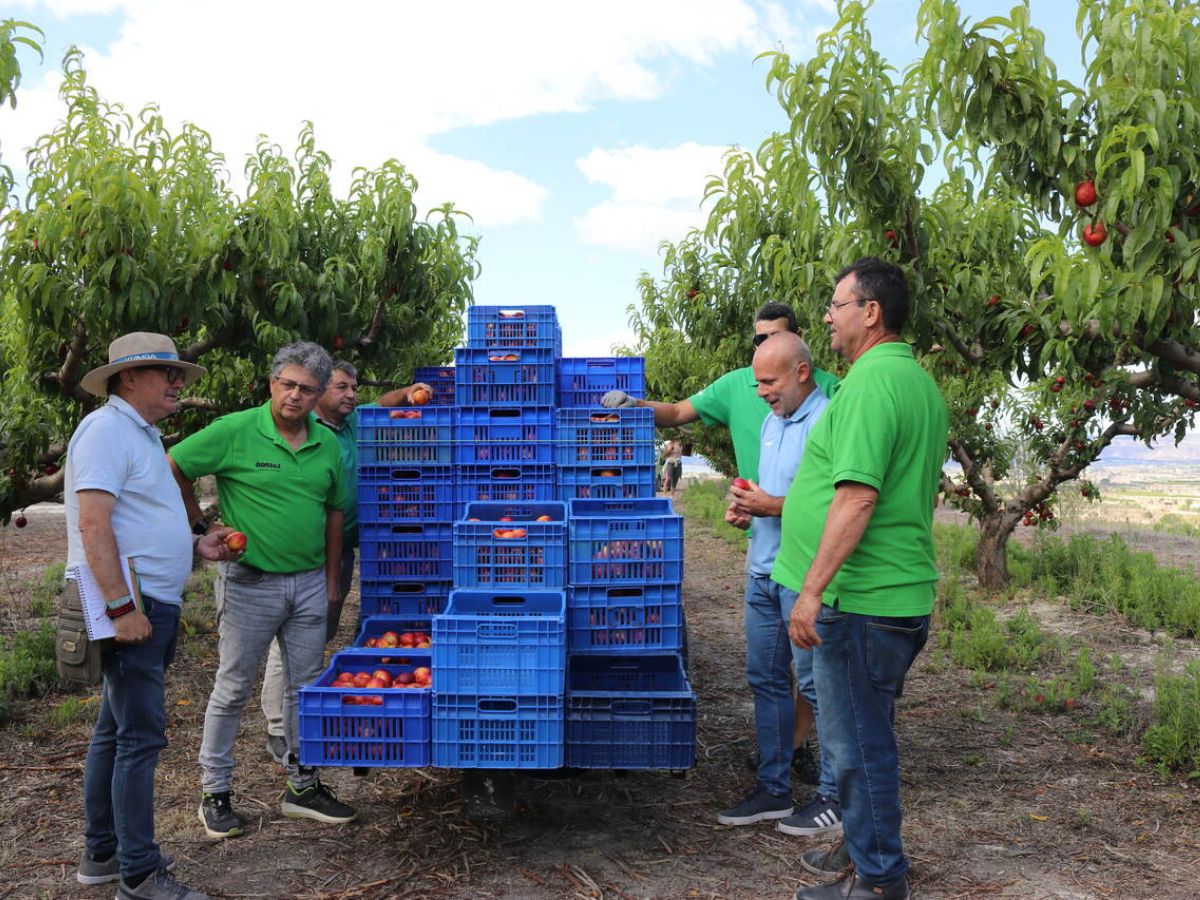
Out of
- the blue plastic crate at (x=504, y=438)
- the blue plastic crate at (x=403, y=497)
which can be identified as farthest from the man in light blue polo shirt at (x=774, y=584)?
the blue plastic crate at (x=403, y=497)

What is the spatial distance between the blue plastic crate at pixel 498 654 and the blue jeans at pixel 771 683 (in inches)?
49.5

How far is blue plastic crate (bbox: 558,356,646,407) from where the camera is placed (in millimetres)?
5809

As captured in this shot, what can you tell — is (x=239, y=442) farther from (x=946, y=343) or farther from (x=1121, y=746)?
(x=1121, y=746)

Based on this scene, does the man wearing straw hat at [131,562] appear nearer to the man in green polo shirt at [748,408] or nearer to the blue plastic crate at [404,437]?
the blue plastic crate at [404,437]

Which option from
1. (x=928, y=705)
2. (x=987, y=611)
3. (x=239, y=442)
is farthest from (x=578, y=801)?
(x=987, y=611)

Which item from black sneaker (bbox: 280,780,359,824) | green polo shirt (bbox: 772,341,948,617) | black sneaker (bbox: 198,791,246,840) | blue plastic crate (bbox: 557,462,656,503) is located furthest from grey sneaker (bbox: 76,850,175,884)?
green polo shirt (bbox: 772,341,948,617)

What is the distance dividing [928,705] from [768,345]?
144 inches

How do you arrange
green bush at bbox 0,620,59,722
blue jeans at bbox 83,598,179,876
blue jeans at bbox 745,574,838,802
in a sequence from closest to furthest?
blue jeans at bbox 83,598,179,876 < blue jeans at bbox 745,574,838,802 < green bush at bbox 0,620,59,722

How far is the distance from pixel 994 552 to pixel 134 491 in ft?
34.3

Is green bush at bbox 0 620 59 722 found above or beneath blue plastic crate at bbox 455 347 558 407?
beneath

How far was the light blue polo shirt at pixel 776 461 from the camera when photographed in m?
4.59

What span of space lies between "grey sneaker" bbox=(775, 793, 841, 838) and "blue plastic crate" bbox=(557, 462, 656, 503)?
1769mm

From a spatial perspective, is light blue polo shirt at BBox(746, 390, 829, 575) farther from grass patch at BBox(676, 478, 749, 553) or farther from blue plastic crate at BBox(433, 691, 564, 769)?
grass patch at BBox(676, 478, 749, 553)

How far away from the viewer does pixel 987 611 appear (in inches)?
369
